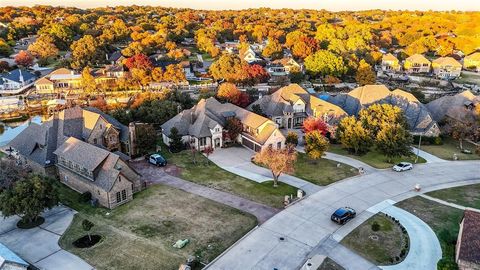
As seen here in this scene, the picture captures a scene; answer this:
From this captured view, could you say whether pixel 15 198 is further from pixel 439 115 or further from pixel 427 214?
pixel 439 115

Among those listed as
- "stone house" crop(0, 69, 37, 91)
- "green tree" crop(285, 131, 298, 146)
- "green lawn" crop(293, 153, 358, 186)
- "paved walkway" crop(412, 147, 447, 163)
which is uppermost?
"stone house" crop(0, 69, 37, 91)

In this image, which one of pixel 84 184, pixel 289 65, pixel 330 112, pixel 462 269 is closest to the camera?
pixel 462 269

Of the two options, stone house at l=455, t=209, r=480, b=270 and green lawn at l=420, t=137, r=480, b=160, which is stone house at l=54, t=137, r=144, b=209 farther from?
green lawn at l=420, t=137, r=480, b=160

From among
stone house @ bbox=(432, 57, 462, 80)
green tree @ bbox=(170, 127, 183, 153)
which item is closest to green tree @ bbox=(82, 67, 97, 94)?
green tree @ bbox=(170, 127, 183, 153)

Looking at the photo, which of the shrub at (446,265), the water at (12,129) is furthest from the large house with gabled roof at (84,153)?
the shrub at (446,265)

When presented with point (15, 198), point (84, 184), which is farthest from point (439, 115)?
point (15, 198)

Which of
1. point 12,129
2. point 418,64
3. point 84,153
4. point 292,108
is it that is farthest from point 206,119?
point 418,64
